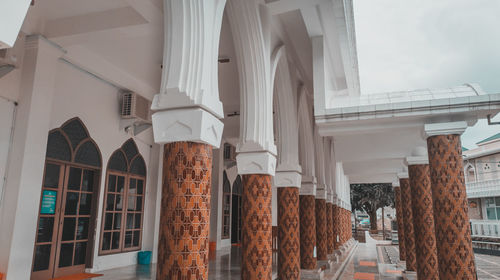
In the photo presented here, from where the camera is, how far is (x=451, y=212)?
4770 mm

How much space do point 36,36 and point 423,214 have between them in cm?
717

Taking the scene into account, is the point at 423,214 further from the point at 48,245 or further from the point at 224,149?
the point at 224,149

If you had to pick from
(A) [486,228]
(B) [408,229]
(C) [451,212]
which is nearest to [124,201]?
(C) [451,212]

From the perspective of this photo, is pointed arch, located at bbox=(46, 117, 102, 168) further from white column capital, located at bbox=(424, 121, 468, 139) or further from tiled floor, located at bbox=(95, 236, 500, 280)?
white column capital, located at bbox=(424, 121, 468, 139)

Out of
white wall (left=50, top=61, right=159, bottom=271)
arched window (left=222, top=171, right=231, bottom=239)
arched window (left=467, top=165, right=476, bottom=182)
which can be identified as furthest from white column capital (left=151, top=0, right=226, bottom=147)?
arched window (left=467, top=165, right=476, bottom=182)

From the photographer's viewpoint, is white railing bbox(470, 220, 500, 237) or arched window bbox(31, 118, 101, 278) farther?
white railing bbox(470, 220, 500, 237)

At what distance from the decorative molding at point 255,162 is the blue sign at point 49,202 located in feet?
12.6

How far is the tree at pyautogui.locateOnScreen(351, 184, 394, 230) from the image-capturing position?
30609 mm

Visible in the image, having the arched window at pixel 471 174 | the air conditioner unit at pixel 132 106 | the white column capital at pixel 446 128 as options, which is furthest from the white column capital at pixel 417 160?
the arched window at pixel 471 174

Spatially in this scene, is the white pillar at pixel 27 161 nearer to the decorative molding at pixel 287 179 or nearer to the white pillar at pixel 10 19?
the decorative molding at pixel 287 179

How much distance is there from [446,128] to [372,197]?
2777 centimetres

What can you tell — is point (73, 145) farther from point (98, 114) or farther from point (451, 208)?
point (451, 208)

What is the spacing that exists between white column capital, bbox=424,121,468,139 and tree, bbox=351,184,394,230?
26995mm

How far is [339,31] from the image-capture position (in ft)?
21.1
